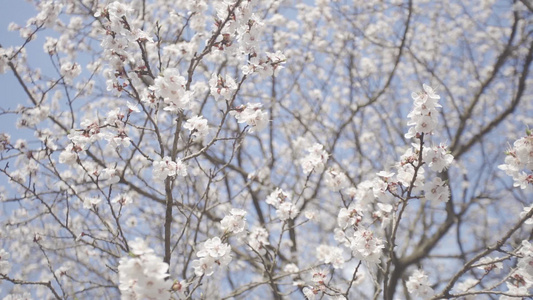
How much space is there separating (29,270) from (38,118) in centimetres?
537

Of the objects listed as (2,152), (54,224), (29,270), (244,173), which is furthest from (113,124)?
(29,270)

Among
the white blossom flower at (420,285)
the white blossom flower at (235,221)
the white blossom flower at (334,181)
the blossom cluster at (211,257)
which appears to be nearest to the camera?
the blossom cluster at (211,257)

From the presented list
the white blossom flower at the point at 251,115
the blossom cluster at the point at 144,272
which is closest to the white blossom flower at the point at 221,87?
the white blossom flower at the point at 251,115

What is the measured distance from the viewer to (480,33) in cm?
823

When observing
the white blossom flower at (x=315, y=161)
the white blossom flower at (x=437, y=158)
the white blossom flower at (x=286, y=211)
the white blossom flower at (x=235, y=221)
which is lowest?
the white blossom flower at (x=235, y=221)

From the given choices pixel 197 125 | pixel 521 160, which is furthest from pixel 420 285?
pixel 197 125

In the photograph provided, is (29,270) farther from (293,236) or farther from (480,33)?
(480,33)

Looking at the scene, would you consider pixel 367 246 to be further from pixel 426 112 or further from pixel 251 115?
pixel 251 115

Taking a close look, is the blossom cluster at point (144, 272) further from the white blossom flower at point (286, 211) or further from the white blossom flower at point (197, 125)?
the white blossom flower at point (286, 211)

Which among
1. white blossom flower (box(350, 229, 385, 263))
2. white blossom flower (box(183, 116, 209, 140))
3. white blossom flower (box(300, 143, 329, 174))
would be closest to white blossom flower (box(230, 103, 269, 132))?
white blossom flower (box(183, 116, 209, 140))

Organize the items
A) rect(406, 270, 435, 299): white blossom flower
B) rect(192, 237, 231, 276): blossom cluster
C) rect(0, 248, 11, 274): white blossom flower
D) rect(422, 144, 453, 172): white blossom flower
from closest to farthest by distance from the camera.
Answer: rect(422, 144, 453, 172): white blossom flower → rect(192, 237, 231, 276): blossom cluster → rect(406, 270, 435, 299): white blossom flower → rect(0, 248, 11, 274): white blossom flower

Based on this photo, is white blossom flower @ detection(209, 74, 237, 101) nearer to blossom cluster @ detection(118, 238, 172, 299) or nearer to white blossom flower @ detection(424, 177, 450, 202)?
blossom cluster @ detection(118, 238, 172, 299)

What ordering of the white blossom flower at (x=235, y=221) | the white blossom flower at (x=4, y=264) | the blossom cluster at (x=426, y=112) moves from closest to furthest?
the blossom cluster at (x=426, y=112) → the white blossom flower at (x=235, y=221) → the white blossom flower at (x=4, y=264)

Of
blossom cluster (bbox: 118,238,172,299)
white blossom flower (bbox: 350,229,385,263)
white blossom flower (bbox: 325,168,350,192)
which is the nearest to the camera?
blossom cluster (bbox: 118,238,172,299)
